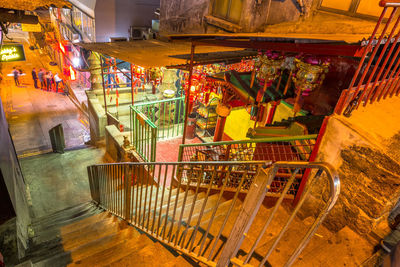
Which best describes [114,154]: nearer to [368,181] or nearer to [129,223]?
[129,223]

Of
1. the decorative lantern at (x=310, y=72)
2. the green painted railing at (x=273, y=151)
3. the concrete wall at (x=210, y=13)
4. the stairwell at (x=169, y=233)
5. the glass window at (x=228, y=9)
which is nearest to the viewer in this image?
the stairwell at (x=169, y=233)

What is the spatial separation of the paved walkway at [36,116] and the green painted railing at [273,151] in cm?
934

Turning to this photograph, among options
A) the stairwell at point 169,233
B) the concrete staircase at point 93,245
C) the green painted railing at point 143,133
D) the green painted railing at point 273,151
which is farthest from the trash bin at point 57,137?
the green painted railing at point 273,151

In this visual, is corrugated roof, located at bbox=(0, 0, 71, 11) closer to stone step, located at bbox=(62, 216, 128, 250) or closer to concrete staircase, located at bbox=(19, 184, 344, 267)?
concrete staircase, located at bbox=(19, 184, 344, 267)

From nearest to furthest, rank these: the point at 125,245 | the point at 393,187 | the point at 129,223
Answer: the point at 393,187 < the point at 125,245 < the point at 129,223

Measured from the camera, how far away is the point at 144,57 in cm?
646

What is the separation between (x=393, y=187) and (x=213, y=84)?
5.60m

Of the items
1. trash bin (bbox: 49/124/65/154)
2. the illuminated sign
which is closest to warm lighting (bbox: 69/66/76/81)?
the illuminated sign

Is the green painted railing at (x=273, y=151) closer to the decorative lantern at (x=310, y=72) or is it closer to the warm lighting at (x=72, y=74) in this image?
the decorative lantern at (x=310, y=72)

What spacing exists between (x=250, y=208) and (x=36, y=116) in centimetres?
1722

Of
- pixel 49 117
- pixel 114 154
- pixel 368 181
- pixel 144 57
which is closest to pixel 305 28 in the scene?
pixel 144 57

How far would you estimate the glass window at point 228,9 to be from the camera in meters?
9.04

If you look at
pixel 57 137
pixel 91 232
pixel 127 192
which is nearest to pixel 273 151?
pixel 127 192

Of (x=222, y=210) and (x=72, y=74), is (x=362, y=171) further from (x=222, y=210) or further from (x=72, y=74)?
(x=72, y=74)
